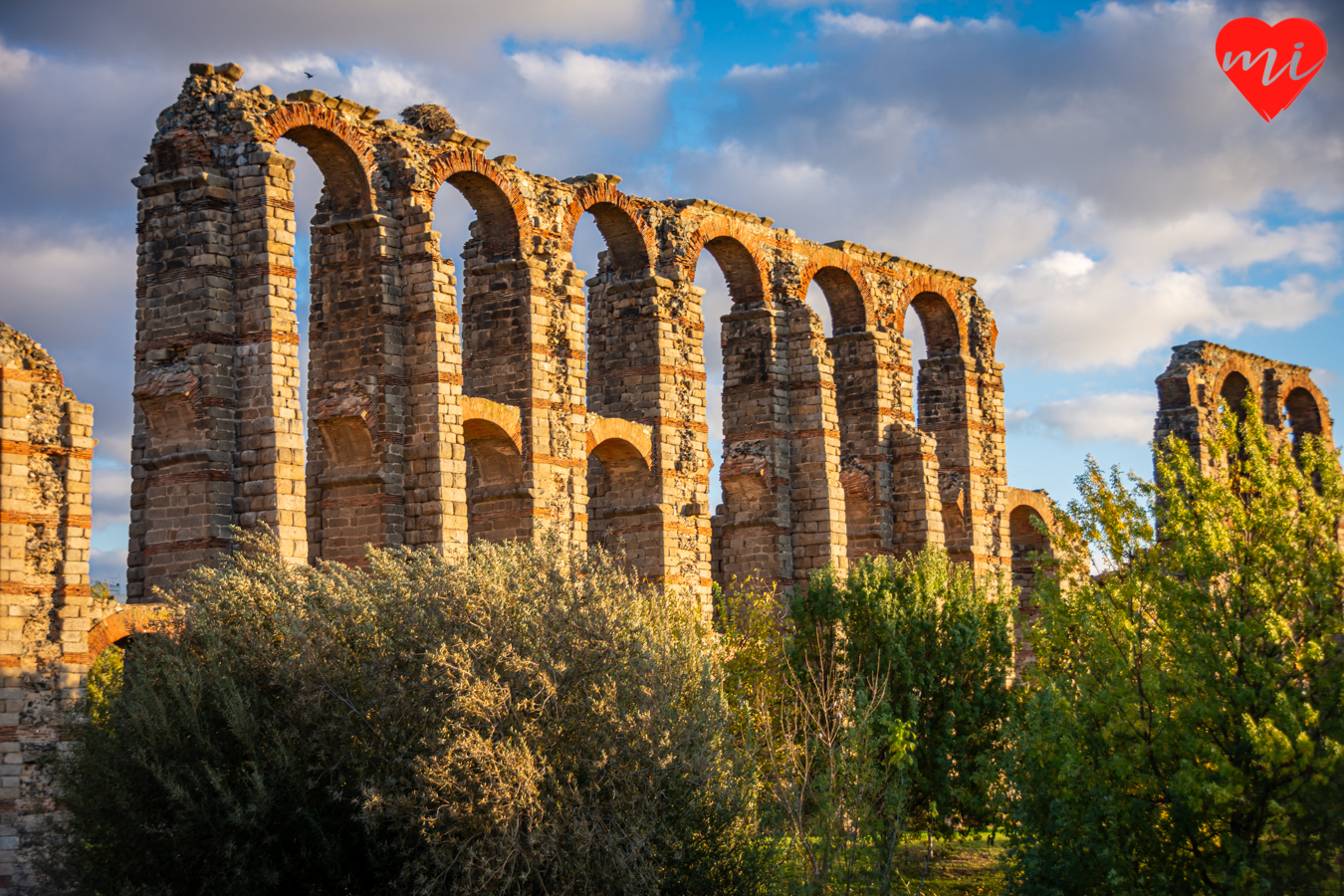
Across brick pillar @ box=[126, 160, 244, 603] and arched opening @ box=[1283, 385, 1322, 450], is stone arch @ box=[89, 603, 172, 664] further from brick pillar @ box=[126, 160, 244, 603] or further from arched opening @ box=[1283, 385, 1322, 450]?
arched opening @ box=[1283, 385, 1322, 450]

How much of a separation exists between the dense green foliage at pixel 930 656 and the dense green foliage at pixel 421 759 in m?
6.07

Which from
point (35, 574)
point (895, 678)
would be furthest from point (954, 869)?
point (35, 574)

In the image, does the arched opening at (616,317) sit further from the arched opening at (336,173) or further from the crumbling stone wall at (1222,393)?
the crumbling stone wall at (1222,393)

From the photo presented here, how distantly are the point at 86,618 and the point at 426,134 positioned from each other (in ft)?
28.1

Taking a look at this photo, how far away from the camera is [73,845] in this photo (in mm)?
Answer: 13344

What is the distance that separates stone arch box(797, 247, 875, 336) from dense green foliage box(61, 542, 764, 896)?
1673 centimetres

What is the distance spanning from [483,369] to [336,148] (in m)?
3.95

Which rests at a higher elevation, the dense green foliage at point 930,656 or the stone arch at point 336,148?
the stone arch at point 336,148

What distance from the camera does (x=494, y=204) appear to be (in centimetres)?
2220

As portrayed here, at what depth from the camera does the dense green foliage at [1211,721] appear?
12125mm

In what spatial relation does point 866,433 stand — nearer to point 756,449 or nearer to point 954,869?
point 756,449

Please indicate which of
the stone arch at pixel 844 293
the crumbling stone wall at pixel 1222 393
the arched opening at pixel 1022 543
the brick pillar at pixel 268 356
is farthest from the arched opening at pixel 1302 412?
the brick pillar at pixel 268 356

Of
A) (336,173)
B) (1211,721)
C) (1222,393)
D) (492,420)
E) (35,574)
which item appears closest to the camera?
(1211,721)

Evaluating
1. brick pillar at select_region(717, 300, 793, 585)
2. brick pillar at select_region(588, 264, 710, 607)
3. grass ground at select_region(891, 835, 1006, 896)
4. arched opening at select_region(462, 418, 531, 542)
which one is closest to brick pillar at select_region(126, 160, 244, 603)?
arched opening at select_region(462, 418, 531, 542)
